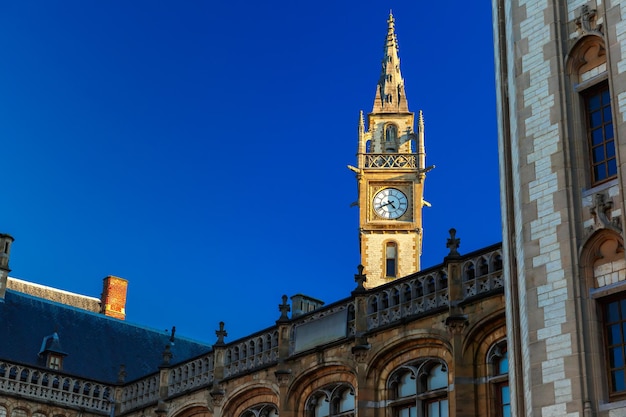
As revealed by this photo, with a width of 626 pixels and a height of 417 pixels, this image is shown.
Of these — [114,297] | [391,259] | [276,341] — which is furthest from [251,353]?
[391,259]

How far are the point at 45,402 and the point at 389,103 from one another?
90.7 ft

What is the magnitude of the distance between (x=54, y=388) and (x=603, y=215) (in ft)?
69.0

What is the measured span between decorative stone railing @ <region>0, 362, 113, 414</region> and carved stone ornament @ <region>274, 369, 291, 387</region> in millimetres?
8697

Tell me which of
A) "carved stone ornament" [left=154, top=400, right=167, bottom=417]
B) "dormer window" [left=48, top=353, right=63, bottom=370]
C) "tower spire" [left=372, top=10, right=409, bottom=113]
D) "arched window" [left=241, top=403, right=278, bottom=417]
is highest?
"tower spire" [left=372, top=10, right=409, bottom=113]

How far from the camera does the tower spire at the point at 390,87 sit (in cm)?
5131

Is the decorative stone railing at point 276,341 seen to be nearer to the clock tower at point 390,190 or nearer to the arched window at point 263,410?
the arched window at point 263,410

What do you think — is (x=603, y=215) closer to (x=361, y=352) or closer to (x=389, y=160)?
(x=361, y=352)

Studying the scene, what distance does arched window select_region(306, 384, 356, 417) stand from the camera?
22.6 m

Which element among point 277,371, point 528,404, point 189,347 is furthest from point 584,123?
point 189,347

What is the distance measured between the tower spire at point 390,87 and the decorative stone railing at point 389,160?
366cm

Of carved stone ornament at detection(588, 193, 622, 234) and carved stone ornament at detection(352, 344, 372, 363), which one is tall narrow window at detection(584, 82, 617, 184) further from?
carved stone ornament at detection(352, 344, 372, 363)

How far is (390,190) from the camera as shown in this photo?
1875 inches

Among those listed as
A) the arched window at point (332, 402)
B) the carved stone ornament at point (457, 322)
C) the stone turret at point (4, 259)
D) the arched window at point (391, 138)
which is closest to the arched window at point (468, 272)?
the carved stone ornament at point (457, 322)

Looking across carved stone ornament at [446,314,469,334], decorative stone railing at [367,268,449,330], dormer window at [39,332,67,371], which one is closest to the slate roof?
dormer window at [39,332,67,371]
